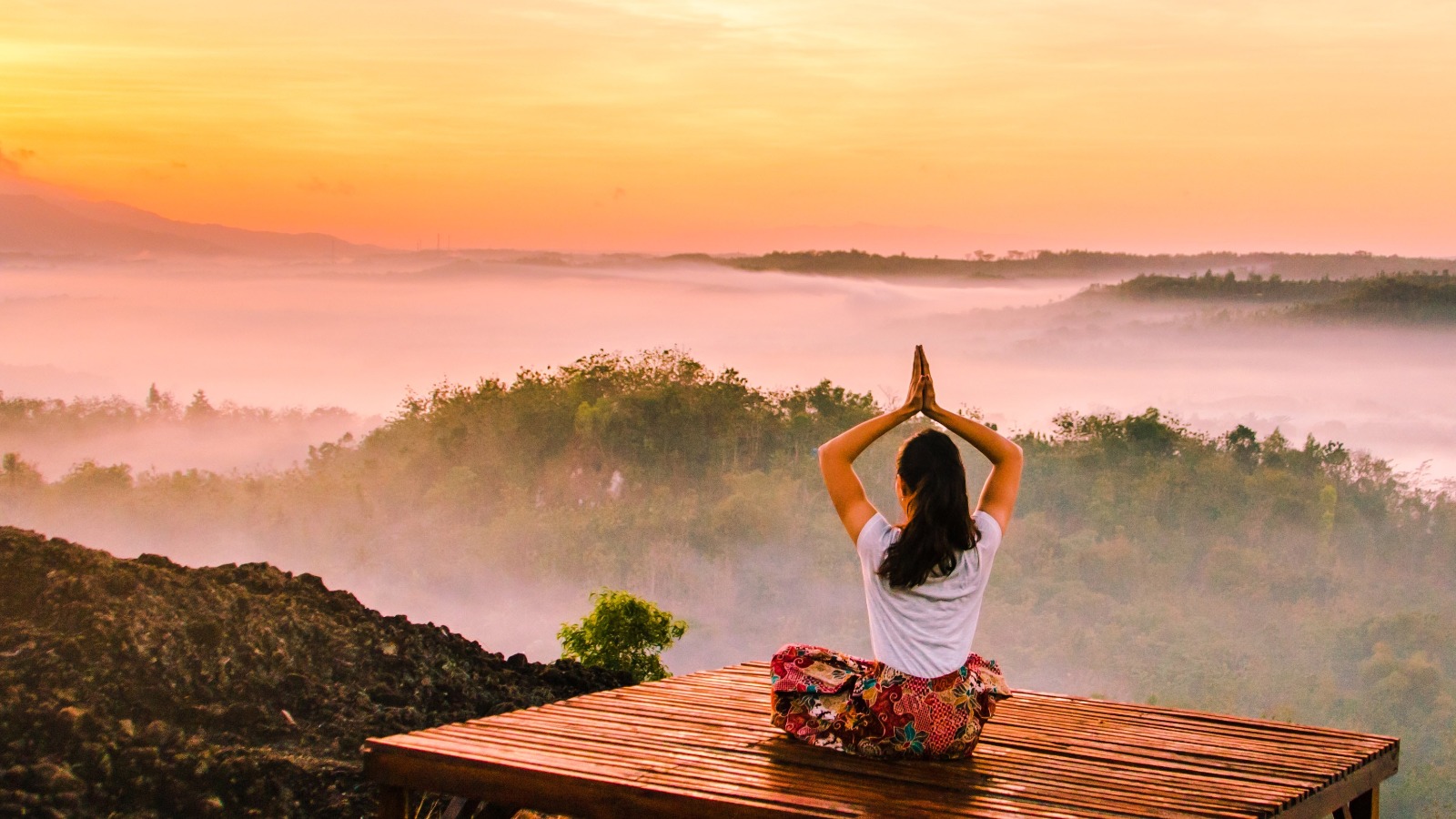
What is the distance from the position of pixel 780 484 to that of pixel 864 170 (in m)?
2.33

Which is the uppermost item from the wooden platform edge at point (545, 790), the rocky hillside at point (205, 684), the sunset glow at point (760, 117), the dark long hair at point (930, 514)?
the sunset glow at point (760, 117)

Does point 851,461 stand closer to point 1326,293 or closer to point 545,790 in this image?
point 545,790

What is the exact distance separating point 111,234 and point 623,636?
17.6 feet

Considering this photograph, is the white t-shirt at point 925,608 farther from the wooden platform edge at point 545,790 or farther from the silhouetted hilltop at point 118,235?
the silhouetted hilltop at point 118,235

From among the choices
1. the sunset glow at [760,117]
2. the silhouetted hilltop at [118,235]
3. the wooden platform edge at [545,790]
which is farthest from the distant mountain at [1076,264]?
the wooden platform edge at [545,790]

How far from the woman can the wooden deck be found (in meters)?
0.07

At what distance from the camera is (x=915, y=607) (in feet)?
11.7

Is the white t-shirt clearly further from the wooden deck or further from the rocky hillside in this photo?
the rocky hillside

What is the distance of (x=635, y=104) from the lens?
10.3 metres

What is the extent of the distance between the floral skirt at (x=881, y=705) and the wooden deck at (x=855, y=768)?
0.17ft

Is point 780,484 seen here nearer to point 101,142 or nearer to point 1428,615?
point 1428,615

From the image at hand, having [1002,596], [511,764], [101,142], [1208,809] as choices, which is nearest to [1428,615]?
[1002,596]

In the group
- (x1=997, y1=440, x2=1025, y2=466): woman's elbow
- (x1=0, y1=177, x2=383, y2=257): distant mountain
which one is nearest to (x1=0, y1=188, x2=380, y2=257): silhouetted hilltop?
(x1=0, y1=177, x2=383, y2=257): distant mountain

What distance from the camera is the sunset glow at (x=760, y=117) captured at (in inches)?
376
